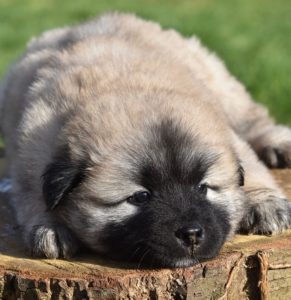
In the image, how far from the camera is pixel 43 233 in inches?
153

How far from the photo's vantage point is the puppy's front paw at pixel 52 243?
3803mm

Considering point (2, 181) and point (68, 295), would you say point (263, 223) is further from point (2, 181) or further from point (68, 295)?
point (2, 181)

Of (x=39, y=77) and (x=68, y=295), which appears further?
(x=39, y=77)

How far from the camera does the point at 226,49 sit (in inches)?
391

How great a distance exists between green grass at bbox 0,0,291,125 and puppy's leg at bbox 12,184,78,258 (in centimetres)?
399

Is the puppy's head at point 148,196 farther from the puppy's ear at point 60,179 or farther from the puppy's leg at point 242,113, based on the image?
the puppy's leg at point 242,113

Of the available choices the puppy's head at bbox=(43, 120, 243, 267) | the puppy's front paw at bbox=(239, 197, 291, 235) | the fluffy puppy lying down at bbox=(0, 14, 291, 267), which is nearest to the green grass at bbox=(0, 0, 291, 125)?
the fluffy puppy lying down at bbox=(0, 14, 291, 267)

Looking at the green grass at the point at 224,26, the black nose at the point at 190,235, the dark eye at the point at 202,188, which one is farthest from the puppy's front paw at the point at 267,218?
the green grass at the point at 224,26

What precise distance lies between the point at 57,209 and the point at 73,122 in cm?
44

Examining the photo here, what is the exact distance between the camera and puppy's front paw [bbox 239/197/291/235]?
404 centimetres

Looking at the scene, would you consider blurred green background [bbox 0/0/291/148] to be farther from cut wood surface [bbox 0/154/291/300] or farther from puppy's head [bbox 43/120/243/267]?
cut wood surface [bbox 0/154/291/300]

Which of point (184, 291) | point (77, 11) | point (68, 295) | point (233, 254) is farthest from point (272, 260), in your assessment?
point (77, 11)

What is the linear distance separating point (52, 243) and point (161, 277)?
59 centimetres

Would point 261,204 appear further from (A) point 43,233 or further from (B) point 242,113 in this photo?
(B) point 242,113
